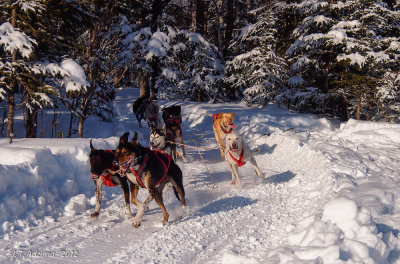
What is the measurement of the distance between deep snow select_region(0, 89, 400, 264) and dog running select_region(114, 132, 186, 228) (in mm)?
338

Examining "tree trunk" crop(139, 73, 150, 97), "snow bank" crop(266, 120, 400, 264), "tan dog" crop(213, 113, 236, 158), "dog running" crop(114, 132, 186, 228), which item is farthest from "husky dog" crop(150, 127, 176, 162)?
"tree trunk" crop(139, 73, 150, 97)

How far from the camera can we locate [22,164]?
5.76 metres

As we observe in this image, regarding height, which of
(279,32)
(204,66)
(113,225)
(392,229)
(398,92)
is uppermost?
(279,32)

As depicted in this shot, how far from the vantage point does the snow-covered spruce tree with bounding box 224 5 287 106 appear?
1770cm

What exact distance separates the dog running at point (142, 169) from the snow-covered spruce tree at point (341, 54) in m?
11.5

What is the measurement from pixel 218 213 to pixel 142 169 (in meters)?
1.45

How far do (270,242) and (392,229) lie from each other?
4.53 feet

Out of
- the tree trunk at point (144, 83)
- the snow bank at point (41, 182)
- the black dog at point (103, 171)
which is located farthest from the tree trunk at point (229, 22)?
the black dog at point (103, 171)

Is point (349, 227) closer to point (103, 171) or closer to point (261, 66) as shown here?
point (103, 171)

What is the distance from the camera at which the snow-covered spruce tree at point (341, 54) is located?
14688 millimetres

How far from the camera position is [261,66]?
17828mm

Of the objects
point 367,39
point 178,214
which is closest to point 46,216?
point 178,214

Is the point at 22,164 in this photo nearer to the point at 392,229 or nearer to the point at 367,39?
the point at 392,229

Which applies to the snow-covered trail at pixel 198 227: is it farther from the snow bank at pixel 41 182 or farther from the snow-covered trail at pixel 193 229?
the snow bank at pixel 41 182
